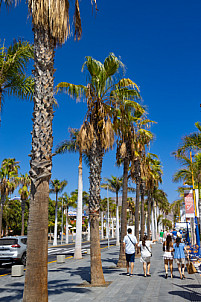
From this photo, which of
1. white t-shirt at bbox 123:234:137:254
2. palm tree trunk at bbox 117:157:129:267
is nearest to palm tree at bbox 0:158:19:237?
palm tree trunk at bbox 117:157:129:267

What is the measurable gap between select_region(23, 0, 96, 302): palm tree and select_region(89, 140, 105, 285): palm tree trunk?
5.37m

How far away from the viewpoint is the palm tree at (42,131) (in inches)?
228

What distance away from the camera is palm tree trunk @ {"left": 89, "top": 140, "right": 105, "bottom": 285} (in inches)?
439

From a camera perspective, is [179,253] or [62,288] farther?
[179,253]

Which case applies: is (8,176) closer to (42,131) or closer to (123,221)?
(123,221)

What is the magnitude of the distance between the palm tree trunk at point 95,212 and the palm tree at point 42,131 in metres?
5.37

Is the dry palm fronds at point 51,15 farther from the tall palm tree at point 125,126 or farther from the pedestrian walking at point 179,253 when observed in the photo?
the pedestrian walking at point 179,253

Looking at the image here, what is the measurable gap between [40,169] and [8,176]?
4147 centimetres

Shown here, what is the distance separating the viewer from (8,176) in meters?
46.0

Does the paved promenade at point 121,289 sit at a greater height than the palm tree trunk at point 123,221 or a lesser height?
lesser

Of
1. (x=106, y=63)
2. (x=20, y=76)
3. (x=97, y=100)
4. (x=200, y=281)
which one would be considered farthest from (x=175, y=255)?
(x=20, y=76)

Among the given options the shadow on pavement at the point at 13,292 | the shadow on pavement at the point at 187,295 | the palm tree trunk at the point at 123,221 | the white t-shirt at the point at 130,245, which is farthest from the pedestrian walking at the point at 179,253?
the shadow on pavement at the point at 13,292

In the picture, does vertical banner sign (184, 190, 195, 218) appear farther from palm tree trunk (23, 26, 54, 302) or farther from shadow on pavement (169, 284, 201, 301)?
palm tree trunk (23, 26, 54, 302)

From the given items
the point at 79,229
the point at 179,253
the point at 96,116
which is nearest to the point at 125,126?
the point at 96,116
